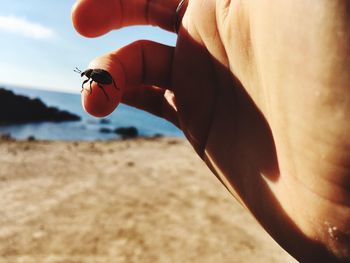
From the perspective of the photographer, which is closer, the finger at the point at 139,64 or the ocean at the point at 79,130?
the finger at the point at 139,64

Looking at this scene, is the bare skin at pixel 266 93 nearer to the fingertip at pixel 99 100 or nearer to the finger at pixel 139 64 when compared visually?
the finger at pixel 139 64

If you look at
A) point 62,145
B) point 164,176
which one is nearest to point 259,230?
point 164,176

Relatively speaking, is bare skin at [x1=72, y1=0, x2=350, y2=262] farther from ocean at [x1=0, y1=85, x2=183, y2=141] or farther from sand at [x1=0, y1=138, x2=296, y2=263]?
ocean at [x1=0, y1=85, x2=183, y2=141]

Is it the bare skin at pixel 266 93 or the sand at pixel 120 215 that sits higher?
the bare skin at pixel 266 93

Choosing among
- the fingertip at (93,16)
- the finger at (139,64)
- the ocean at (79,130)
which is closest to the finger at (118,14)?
the fingertip at (93,16)

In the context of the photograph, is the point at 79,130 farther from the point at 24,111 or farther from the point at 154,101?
the point at 154,101

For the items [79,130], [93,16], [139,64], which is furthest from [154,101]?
[79,130]

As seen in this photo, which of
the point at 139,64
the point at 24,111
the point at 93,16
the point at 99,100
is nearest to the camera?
the point at 99,100
